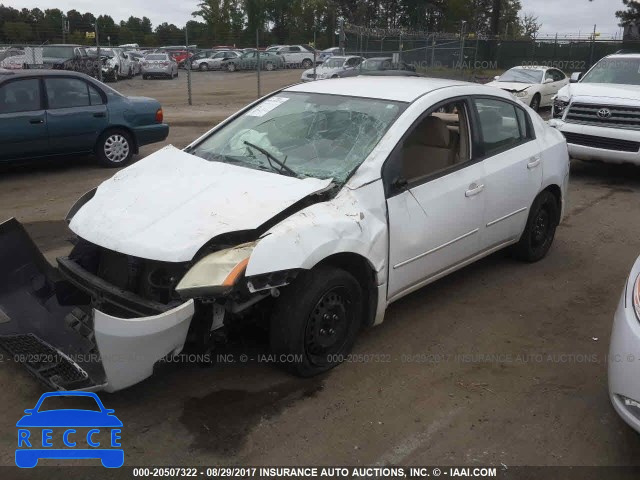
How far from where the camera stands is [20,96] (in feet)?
27.6

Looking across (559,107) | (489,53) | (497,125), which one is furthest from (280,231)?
(489,53)

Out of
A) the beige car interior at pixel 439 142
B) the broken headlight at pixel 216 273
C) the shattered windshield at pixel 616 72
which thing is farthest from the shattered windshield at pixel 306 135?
the shattered windshield at pixel 616 72

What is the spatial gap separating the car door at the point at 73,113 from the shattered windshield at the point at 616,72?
7.65 m

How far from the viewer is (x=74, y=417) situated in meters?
3.27

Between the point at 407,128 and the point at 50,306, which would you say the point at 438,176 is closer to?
the point at 407,128

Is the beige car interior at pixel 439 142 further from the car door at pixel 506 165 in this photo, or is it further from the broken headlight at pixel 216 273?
the broken headlight at pixel 216 273

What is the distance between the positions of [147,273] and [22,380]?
41.4 inches

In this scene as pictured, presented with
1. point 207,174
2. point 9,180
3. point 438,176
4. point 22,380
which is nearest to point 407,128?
point 438,176

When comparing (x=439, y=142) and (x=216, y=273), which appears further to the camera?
(x=439, y=142)

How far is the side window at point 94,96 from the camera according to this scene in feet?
30.1

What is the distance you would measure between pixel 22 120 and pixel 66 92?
0.84 meters

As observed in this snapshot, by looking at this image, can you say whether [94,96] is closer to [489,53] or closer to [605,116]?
[605,116]

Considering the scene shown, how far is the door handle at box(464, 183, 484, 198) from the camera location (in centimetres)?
443

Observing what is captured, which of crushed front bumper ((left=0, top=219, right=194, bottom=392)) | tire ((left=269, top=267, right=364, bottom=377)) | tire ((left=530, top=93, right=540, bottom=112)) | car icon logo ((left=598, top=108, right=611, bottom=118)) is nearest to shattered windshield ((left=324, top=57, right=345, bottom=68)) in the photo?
tire ((left=530, top=93, right=540, bottom=112))
